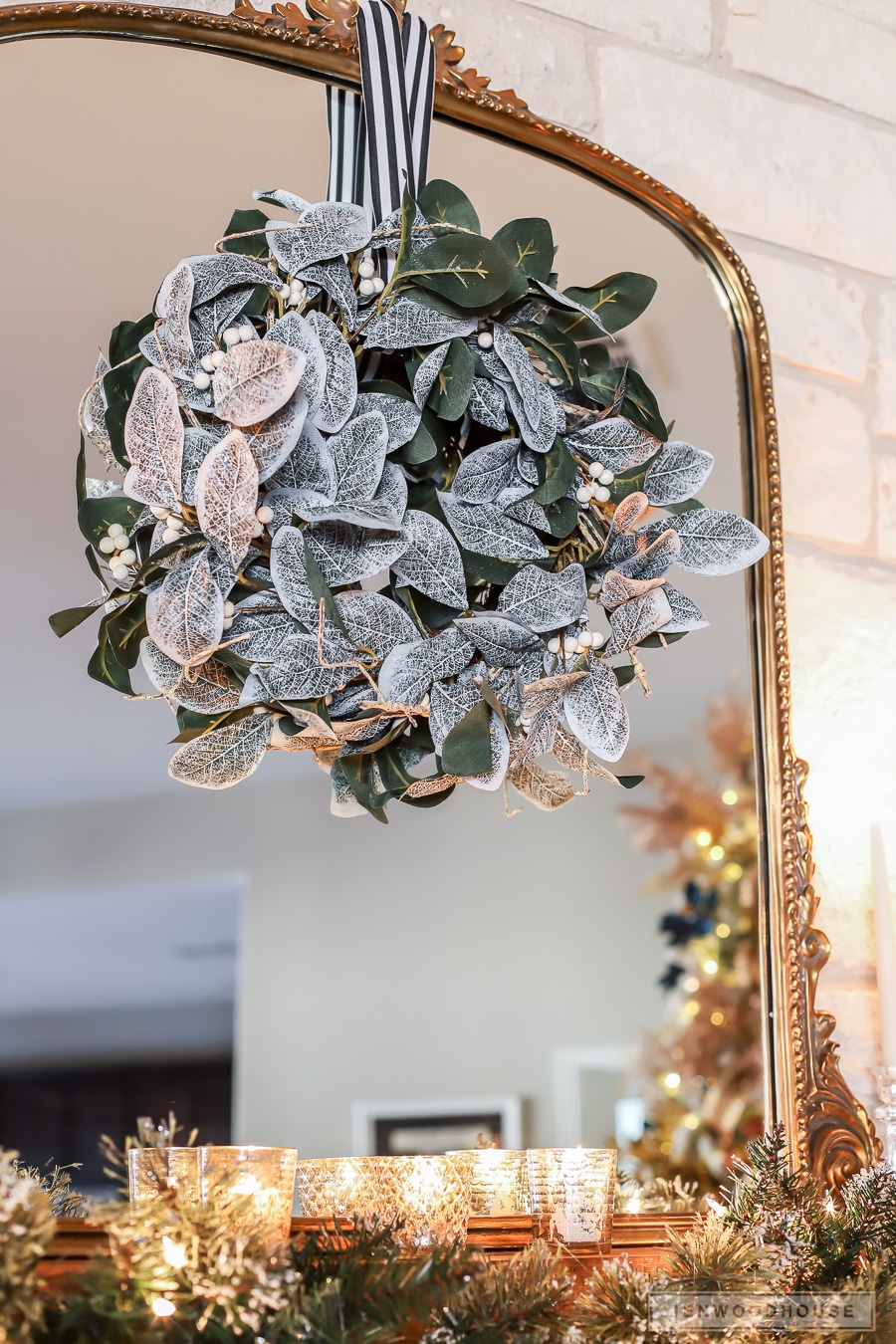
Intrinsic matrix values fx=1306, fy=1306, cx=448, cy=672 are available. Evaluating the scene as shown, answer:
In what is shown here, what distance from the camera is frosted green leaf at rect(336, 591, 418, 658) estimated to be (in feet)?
2.72

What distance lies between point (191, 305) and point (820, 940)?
0.75 m

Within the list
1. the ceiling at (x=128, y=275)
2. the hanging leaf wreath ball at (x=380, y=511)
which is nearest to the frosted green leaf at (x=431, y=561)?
the hanging leaf wreath ball at (x=380, y=511)

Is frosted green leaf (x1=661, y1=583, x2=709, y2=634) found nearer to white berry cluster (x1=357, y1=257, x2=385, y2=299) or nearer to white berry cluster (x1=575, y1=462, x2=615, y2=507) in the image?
white berry cluster (x1=575, y1=462, x2=615, y2=507)

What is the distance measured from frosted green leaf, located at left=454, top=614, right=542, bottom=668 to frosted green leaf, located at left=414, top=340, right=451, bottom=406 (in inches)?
6.0

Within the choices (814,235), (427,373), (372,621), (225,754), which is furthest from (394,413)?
(814,235)

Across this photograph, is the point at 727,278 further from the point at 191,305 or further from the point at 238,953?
the point at 238,953

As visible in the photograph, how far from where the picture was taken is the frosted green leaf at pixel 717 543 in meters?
0.89

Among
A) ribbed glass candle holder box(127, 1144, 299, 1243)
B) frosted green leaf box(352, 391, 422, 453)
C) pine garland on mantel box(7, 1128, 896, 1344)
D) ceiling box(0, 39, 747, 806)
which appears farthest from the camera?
ceiling box(0, 39, 747, 806)

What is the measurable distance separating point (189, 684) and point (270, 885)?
0.19 meters

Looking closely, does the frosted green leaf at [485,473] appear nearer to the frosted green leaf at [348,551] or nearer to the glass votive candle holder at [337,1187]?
the frosted green leaf at [348,551]

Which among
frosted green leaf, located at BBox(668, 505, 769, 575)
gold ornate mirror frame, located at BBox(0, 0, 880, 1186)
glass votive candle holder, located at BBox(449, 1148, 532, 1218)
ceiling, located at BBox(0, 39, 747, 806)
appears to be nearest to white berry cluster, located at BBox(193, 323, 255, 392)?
ceiling, located at BBox(0, 39, 747, 806)

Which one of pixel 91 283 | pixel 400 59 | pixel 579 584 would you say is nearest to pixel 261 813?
pixel 579 584

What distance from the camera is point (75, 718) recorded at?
95 cm

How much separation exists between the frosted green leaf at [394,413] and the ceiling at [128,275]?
263mm
